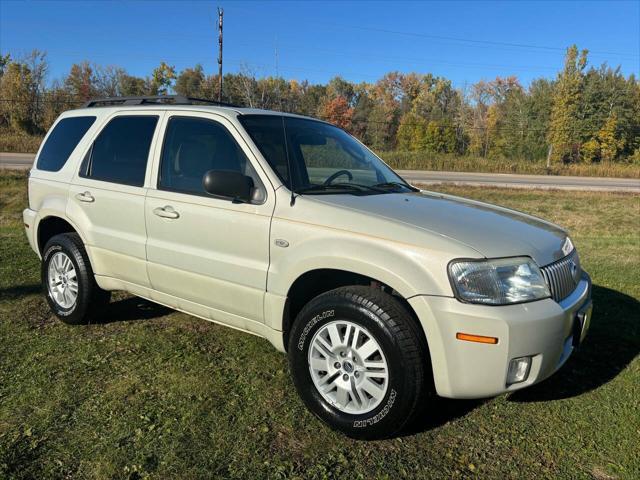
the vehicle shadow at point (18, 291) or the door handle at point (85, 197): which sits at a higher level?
the door handle at point (85, 197)

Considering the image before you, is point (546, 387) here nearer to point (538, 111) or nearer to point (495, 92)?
point (538, 111)

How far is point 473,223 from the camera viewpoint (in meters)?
3.08

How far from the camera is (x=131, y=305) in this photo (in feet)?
17.1

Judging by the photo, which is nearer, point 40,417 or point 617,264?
point 40,417

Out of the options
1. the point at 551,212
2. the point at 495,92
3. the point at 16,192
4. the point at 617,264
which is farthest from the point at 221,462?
the point at 495,92

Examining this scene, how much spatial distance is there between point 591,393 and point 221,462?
2563 millimetres

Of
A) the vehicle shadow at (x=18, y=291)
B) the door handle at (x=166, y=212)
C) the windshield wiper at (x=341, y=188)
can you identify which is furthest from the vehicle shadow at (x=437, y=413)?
the vehicle shadow at (x=18, y=291)

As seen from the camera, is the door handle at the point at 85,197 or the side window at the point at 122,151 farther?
the door handle at the point at 85,197

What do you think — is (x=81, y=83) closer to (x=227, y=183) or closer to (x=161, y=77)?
(x=161, y=77)

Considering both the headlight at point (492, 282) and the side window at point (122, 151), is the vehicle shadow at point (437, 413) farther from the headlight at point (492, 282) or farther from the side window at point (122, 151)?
the side window at point (122, 151)

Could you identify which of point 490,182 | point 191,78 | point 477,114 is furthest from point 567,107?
point 191,78

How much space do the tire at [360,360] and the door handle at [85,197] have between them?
2291 mm

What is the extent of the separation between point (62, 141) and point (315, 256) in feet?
10.4

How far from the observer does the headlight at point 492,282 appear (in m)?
2.61
